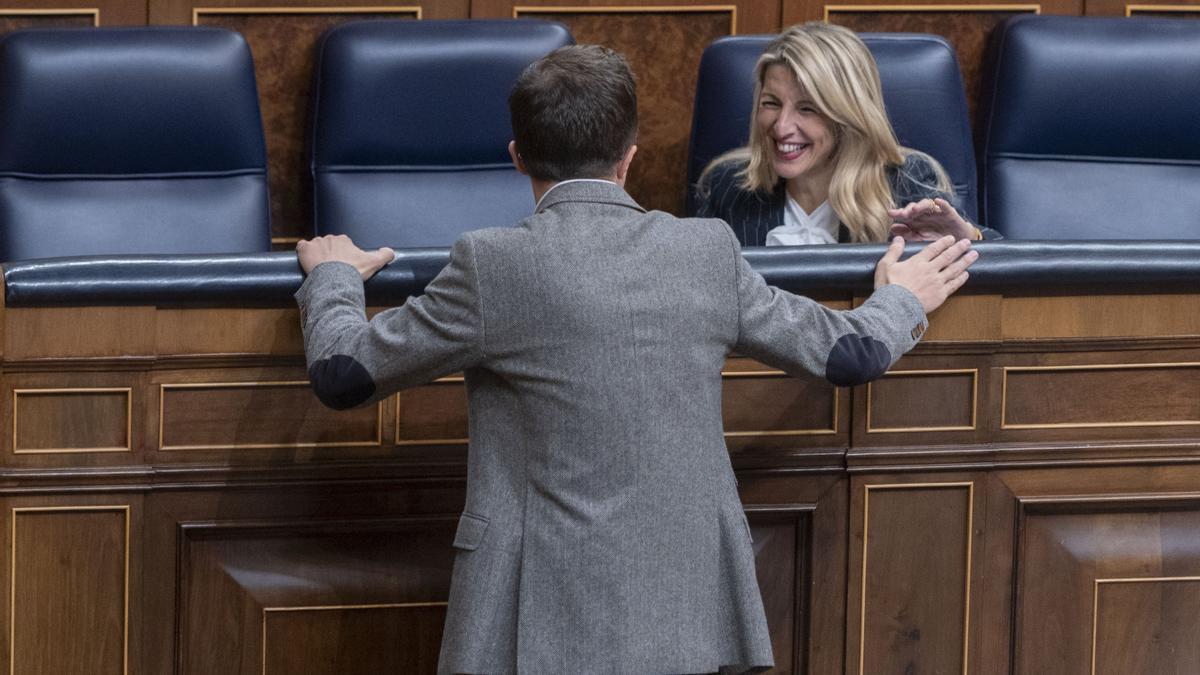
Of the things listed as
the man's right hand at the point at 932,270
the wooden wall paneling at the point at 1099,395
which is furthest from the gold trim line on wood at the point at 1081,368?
the man's right hand at the point at 932,270

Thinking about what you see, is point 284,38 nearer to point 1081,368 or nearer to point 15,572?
point 15,572

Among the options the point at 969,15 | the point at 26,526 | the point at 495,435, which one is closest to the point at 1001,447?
the point at 495,435

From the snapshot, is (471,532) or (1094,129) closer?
(471,532)

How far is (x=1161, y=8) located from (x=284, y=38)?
4.41ft

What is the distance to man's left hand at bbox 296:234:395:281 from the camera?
135 centimetres

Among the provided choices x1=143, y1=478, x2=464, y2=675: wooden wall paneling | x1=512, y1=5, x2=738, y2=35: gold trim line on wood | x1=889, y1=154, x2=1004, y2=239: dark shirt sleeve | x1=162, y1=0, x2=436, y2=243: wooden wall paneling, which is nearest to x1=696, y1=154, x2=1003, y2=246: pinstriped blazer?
x1=889, y1=154, x2=1004, y2=239: dark shirt sleeve

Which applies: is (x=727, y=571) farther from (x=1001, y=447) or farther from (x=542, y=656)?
(x=1001, y=447)

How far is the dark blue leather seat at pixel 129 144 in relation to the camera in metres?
2.17

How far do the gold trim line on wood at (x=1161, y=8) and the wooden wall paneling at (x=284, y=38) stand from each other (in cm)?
103

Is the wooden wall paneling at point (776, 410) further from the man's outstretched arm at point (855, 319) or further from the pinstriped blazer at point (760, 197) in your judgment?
the pinstriped blazer at point (760, 197)

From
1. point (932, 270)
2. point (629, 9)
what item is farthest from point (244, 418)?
point (629, 9)

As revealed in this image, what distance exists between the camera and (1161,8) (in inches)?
102

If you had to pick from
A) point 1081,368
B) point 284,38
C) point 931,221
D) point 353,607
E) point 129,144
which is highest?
point 284,38

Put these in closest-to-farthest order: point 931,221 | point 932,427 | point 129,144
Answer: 1. point 932,427
2. point 931,221
3. point 129,144
